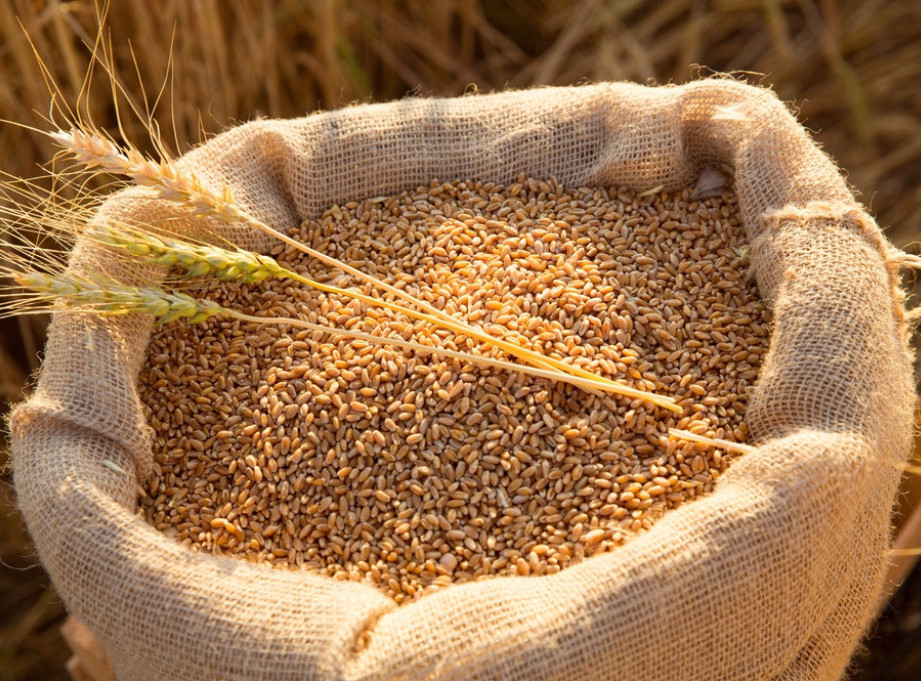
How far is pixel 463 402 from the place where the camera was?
1.18 metres

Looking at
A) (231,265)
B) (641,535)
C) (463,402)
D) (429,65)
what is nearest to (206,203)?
(231,265)

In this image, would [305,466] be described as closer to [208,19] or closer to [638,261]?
[638,261]

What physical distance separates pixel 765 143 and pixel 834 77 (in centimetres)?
145

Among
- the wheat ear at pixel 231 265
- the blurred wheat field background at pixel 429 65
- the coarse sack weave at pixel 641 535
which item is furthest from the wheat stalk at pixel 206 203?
the blurred wheat field background at pixel 429 65

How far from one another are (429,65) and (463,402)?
1.68 m

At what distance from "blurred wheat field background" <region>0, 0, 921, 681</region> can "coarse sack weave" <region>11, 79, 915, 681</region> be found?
2.55 feet

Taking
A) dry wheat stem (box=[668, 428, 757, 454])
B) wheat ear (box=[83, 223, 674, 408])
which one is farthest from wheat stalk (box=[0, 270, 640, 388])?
dry wheat stem (box=[668, 428, 757, 454])

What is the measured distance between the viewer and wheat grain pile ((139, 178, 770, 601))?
1.14 meters

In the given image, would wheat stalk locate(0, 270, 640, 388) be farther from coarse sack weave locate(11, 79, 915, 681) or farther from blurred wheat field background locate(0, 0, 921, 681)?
blurred wheat field background locate(0, 0, 921, 681)

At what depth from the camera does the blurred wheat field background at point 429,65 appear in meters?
2.02

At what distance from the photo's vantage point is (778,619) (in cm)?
105

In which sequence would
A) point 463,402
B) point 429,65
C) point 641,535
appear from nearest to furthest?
1. point 641,535
2. point 463,402
3. point 429,65

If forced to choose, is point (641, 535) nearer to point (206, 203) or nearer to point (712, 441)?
point (712, 441)

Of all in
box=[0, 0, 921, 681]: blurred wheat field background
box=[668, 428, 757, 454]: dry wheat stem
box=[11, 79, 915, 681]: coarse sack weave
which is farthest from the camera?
box=[0, 0, 921, 681]: blurred wheat field background
